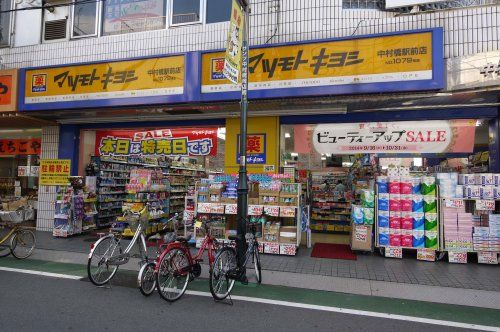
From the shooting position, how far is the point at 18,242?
7.88m

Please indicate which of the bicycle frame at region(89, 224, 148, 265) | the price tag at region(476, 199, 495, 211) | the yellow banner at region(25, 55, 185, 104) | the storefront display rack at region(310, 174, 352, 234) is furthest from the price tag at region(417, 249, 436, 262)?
the yellow banner at region(25, 55, 185, 104)

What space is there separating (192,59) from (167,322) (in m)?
6.51

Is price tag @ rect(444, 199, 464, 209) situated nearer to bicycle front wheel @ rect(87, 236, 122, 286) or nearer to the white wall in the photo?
the white wall

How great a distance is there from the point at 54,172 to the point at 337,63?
378 inches

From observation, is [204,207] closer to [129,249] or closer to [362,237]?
[129,249]

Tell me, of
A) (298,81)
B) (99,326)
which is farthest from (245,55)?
(99,326)

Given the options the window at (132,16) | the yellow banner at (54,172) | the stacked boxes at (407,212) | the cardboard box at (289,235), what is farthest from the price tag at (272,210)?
the yellow banner at (54,172)

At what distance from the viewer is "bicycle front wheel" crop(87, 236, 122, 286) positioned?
19.0ft

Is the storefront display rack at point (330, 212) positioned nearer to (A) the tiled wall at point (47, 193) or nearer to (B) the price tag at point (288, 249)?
(B) the price tag at point (288, 249)

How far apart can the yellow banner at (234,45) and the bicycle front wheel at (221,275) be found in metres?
3.00

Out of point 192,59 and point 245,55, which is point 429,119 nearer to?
point 245,55

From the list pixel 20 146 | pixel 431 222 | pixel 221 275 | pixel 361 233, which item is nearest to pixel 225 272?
pixel 221 275

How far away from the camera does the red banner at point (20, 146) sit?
12445 millimetres

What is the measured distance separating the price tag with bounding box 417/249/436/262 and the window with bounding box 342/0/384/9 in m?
6.12
